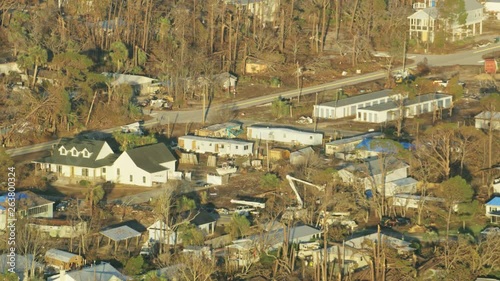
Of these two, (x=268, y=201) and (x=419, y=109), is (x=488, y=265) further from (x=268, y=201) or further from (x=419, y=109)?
(x=419, y=109)

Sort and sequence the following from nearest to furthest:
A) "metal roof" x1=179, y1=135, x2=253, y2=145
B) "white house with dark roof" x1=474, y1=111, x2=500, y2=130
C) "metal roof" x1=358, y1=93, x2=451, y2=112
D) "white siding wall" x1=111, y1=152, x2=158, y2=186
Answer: "white siding wall" x1=111, y1=152, x2=158, y2=186 < "metal roof" x1=179, y1=135, x2=253, y2=145 < "white house with dark roof" x1=474, y1=111, x2=500, y2=130 < "metal roof" x1=358, y1=93, x2=451, y2=112

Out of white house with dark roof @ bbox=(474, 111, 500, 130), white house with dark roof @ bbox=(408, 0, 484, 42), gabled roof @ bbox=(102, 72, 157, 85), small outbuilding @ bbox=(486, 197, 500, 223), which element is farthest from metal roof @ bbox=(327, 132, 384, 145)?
white house with dark roof @ bbox=(408, 0, 484, 42)

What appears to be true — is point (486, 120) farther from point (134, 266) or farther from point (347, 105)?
point (134, 266)

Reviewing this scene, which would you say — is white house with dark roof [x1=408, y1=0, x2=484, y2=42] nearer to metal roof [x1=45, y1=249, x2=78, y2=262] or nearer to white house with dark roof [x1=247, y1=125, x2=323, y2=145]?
white house with dark roof [x1=247, y1=125, x2=323, y2=145]

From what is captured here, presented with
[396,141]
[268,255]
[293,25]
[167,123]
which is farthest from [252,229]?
[293,25]

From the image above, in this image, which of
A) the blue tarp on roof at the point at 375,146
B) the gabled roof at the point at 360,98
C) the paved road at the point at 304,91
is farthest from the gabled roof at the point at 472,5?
the blue tarp on roof at the point at 375,146
